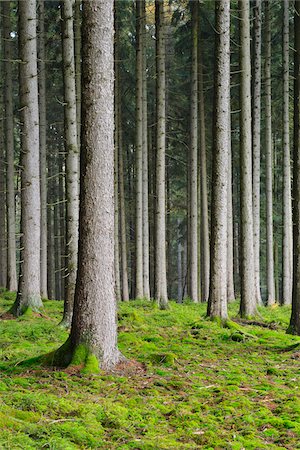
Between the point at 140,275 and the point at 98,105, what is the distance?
12.5 m

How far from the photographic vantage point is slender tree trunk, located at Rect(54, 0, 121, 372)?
6.89 m

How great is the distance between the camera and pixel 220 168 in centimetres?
1124

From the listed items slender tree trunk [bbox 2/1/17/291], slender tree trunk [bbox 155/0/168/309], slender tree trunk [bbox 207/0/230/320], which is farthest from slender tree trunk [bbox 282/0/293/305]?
slender tree trunk [bbox 2/1/17/291]

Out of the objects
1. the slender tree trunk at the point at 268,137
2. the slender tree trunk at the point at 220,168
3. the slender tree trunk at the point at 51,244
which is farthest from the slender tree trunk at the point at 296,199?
the slender tree trunk at the point at 51,244

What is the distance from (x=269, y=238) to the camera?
20.3m

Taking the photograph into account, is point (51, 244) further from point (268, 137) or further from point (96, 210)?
point (96, 210)

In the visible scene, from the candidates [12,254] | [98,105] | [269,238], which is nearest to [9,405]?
[98,105]

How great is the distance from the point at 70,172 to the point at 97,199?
408cm

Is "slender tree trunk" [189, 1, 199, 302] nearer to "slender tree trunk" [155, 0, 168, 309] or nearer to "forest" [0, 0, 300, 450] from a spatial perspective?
"forest" [0, 0, 300, 450]

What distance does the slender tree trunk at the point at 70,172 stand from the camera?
10.7 m

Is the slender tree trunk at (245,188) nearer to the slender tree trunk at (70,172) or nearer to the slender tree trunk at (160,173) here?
the slender tree trunk at (160,173)

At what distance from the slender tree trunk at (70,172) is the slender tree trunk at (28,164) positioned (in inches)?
56.7

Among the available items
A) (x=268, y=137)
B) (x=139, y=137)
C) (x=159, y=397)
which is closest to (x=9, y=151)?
(x=139, y=137)

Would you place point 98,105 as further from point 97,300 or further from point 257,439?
point 257,439
